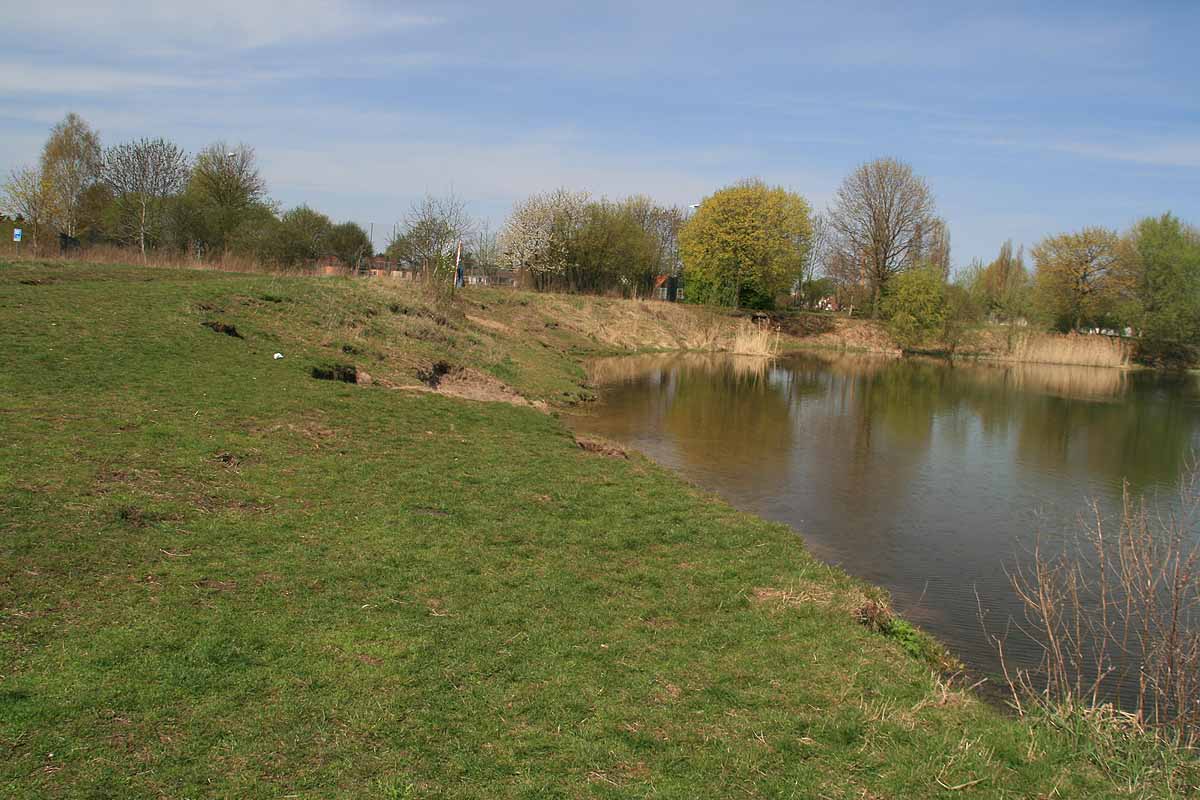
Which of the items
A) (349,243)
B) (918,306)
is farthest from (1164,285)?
(349,243)

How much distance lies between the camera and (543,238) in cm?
5453

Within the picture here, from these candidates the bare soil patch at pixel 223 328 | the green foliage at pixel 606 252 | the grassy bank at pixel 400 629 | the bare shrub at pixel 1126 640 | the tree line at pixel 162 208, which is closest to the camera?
the grassy bank at pixel 400 629

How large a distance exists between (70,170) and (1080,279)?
213 feet

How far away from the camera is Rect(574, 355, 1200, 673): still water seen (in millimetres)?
10898

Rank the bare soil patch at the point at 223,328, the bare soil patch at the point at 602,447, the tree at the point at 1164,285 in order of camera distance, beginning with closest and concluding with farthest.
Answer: the bare soil patch at the point at 602,447 < the bare soil patch at the point at 223,328 < the tree at the point at 1164,285

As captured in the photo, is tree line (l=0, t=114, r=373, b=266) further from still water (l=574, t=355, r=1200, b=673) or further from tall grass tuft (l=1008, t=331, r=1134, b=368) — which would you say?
tall grass tuft (l=1008, t=331, r=1134, b=368)

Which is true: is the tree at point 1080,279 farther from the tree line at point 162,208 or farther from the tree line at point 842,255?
the tree line at point 162,208

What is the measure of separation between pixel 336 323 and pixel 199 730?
51.0 feet

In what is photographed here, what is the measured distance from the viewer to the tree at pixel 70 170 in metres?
40.0

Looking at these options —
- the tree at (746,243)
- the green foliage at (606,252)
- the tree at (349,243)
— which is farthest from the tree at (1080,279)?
the tree at (349,243)

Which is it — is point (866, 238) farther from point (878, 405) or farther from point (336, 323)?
point (336, 323)

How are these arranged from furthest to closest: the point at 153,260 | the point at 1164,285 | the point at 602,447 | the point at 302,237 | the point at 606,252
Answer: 1. the point at 606,252
2. the point at 1164,285
3. the point at 302,237
4. the point at 153,260
5. the point at 602,447

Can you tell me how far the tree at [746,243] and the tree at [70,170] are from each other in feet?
126

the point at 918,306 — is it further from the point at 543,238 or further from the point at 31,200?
the point at 31,200
